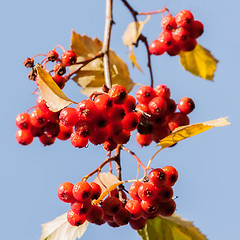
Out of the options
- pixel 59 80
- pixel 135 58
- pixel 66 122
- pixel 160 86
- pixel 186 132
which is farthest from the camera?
pixel 135 58

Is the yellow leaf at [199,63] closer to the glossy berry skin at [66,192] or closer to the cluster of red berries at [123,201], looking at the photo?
the cluster of red berries at [123,201]

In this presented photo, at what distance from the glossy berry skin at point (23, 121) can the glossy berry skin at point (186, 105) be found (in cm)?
75

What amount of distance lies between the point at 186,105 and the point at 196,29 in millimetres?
537

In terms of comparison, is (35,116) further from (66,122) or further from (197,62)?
(197,62)

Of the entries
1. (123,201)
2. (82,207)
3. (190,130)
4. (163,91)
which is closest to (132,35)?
(163,91)

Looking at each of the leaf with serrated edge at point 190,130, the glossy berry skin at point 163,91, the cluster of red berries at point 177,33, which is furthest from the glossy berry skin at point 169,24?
the leaf with serrated edge at point 190,130

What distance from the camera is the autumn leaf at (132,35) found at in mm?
2957

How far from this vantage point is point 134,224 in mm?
2141

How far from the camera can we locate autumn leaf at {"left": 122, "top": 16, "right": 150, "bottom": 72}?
116 inches

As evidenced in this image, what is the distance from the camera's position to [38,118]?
2.28 meters

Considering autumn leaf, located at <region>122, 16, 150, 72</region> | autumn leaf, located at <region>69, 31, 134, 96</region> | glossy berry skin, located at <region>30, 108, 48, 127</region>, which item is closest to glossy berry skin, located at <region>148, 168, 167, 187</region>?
glossy berry skin, located at <region>30, 108, 48, 127</region>

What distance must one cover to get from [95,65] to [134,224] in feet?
3.19

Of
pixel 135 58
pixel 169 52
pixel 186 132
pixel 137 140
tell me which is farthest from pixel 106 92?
pixel 135 58

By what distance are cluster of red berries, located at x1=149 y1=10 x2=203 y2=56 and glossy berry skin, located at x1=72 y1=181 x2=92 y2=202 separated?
104cm
